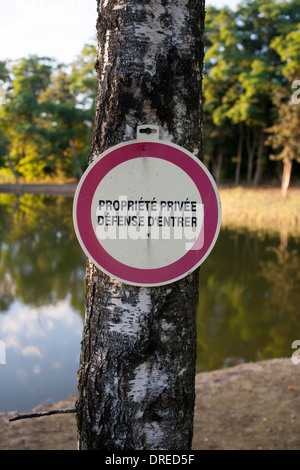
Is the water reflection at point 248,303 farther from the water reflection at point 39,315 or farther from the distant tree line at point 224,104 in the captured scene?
the distant tree line at point 224,104

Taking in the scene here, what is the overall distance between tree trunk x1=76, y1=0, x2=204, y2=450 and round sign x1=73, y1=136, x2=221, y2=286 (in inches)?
2.7

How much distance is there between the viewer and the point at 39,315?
7.16 metres

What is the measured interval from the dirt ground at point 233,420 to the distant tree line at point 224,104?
51.4 feet

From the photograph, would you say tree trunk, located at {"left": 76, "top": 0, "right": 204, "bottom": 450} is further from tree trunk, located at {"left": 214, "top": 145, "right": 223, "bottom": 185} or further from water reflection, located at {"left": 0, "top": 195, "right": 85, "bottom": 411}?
tree trunk, located at {"left": 214, "top": 145, "right": 223, "bottom": 185}

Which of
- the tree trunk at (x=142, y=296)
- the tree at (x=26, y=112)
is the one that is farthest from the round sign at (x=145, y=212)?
the tree at (x=26, y=112)

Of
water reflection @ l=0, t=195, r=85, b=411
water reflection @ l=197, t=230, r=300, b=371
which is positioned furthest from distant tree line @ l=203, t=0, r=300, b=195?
water reflection @ l=0, t=195, r=85, b=411

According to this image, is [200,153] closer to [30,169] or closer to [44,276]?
[44,276]

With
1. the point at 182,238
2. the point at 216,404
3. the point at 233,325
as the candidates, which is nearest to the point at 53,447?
the point at 216,404

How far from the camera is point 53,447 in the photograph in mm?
3264

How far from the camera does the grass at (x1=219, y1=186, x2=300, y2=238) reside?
1434 centimetres

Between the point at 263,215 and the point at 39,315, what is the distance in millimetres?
10319

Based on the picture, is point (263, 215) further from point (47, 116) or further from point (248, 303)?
point (47, 116)

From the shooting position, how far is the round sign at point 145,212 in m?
1.39

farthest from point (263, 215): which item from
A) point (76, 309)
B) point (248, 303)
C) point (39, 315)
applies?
point (39, 315)
